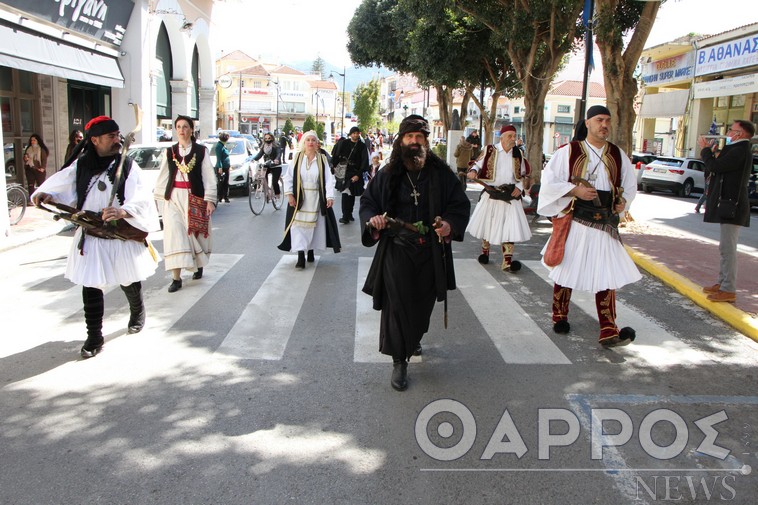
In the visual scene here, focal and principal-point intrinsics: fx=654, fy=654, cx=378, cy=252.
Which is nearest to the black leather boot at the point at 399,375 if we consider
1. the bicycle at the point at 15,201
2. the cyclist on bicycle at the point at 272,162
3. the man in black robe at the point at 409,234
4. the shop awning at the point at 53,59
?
the man in black robe at the point at 409,234

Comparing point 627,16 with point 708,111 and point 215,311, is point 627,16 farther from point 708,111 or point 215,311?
point 708,111

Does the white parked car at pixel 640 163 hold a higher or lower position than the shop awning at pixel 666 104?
lower

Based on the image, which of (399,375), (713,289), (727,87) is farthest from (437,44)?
(399,375)

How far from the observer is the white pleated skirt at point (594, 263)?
562 centimetres

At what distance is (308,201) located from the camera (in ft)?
29.6

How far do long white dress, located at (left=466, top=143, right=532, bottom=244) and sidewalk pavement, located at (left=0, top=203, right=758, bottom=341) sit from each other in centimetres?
201

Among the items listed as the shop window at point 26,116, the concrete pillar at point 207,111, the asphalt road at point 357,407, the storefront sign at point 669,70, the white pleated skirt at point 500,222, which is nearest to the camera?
the asphalt road at point 357,407

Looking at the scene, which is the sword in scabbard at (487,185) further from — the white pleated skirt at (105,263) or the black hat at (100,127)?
Result: the black hat at (100,127)

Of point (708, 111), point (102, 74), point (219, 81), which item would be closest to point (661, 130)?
point (708, 111)

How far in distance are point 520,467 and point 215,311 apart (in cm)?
Result: 392

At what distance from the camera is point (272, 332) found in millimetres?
6039

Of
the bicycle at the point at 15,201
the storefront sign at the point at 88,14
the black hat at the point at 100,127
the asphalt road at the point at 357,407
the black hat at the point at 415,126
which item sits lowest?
the asphalt road at the point at 357,407

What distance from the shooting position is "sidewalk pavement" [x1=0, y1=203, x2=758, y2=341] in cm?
696

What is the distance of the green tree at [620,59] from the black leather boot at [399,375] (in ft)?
31.6
